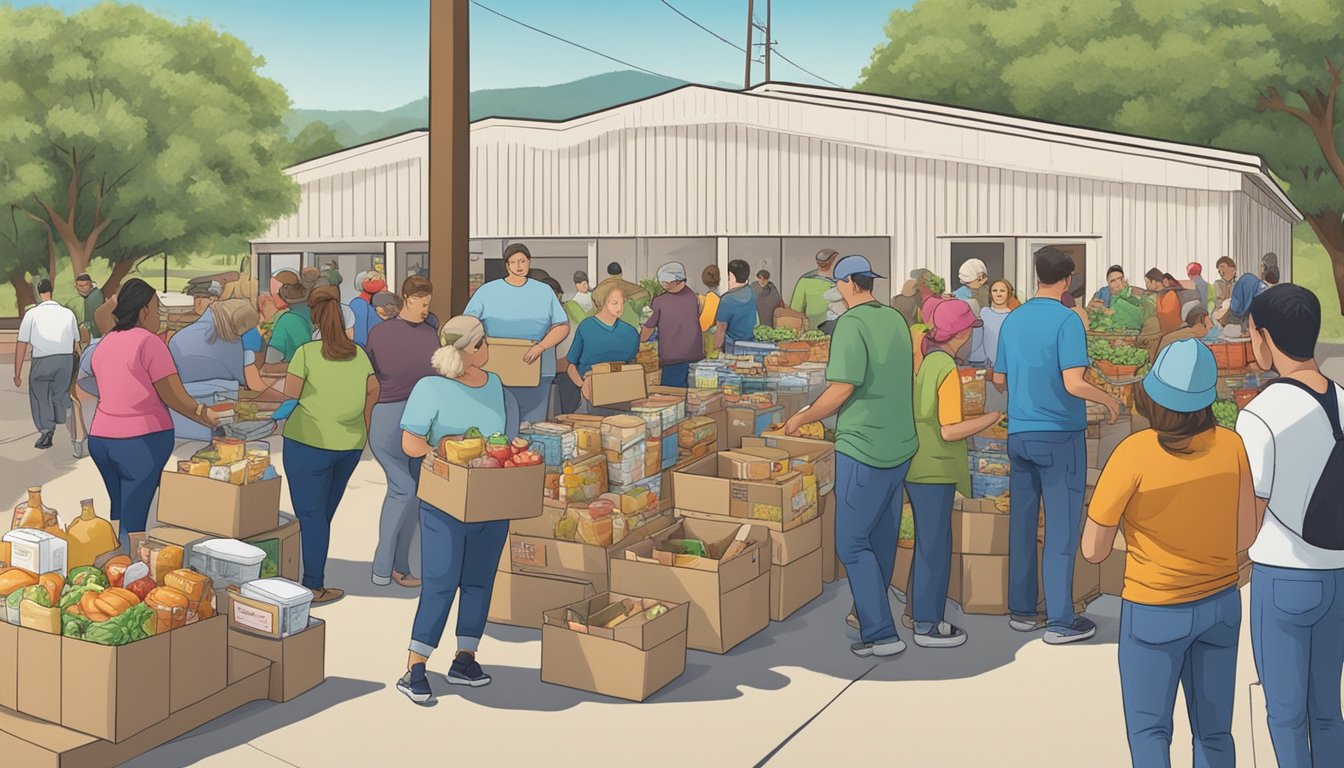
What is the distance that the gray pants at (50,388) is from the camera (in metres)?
12.7

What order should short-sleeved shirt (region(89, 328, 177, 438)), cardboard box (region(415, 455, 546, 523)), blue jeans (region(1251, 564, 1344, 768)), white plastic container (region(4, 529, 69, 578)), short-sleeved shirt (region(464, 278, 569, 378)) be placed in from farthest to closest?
short-sleeved shirt (region(464, 278, 569, 378)) < short-sleeved shirt (region(89, 328, 177, 438)) < cardboard box (region(415, 455, 546, 523)) < white plastic container (region(4, 529, 69, 578)) < blue jeans (region(1251, 564, 1344, 768))

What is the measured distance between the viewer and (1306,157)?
3741cm

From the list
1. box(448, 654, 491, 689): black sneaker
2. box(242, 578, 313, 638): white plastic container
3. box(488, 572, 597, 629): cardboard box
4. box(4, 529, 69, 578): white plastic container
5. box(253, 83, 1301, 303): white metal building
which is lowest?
box(448, 654, 491, 689): black sneaker

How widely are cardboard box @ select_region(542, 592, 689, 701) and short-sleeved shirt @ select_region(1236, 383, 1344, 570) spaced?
285cm

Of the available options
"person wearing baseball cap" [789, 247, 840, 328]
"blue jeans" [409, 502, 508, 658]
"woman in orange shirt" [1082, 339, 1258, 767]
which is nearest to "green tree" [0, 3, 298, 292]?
"person wearing baseball cap" [789, 247, 840, 328]

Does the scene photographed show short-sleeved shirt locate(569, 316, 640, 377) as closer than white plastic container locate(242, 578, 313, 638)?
No

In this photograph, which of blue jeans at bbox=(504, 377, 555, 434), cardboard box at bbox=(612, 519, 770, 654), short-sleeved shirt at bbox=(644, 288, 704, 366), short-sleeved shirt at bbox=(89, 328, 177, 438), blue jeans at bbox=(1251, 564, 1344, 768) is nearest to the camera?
blue jeans at bbox=(1251, 564, 1344, 768)

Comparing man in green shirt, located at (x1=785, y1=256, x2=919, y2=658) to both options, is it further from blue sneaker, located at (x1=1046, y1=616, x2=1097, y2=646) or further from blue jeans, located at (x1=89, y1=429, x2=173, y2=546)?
blue jeans, located at (x1=89, y1=429, x2=173, y2=546)

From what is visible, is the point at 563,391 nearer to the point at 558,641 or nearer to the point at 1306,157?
the point at 558,641

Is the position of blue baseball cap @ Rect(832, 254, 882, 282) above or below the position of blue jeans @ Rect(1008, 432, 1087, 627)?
above

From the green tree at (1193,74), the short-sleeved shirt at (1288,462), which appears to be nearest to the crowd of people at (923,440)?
the short-sleeved shirt at (1288,462)

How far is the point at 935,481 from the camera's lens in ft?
21.9

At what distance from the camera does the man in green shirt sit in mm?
6293

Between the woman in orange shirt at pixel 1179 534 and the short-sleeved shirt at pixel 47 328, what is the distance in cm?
1134
